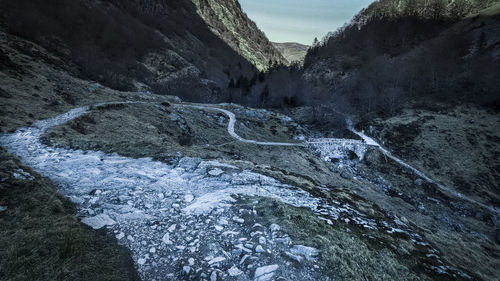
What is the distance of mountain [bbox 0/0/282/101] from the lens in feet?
191

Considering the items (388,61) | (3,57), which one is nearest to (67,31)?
(3,57)

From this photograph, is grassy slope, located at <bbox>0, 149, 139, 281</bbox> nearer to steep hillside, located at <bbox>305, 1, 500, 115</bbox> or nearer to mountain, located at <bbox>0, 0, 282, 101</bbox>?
mountain, located at <bbox>0, 0, 282, 101</bbox>

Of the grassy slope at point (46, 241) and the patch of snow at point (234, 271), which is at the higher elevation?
the grassy slope at point (46, 241)

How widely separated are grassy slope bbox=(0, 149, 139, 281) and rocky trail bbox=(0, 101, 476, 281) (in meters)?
0.48

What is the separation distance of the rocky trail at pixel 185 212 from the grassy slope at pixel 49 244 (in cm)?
48

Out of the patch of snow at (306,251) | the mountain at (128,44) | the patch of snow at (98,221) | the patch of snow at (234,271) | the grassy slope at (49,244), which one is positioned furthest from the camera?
the mountain at (128,44)

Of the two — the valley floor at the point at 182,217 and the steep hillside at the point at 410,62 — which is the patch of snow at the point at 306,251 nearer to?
the valley floor at the point at 182,217

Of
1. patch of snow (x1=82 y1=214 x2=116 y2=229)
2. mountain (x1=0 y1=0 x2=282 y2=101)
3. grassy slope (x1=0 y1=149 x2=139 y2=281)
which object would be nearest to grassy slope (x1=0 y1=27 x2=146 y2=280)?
grassy slope (x1=0 y1=149 x2=139 y2=281)

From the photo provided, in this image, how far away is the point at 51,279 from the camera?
16.3 feet

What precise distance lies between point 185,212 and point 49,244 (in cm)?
422

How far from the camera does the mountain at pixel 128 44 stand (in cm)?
5831

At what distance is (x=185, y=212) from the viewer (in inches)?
351

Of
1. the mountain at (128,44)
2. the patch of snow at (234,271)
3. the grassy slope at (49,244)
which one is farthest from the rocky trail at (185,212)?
the mountain at (128,44)

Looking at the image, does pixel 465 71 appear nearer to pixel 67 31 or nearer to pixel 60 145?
pixel 60 145
